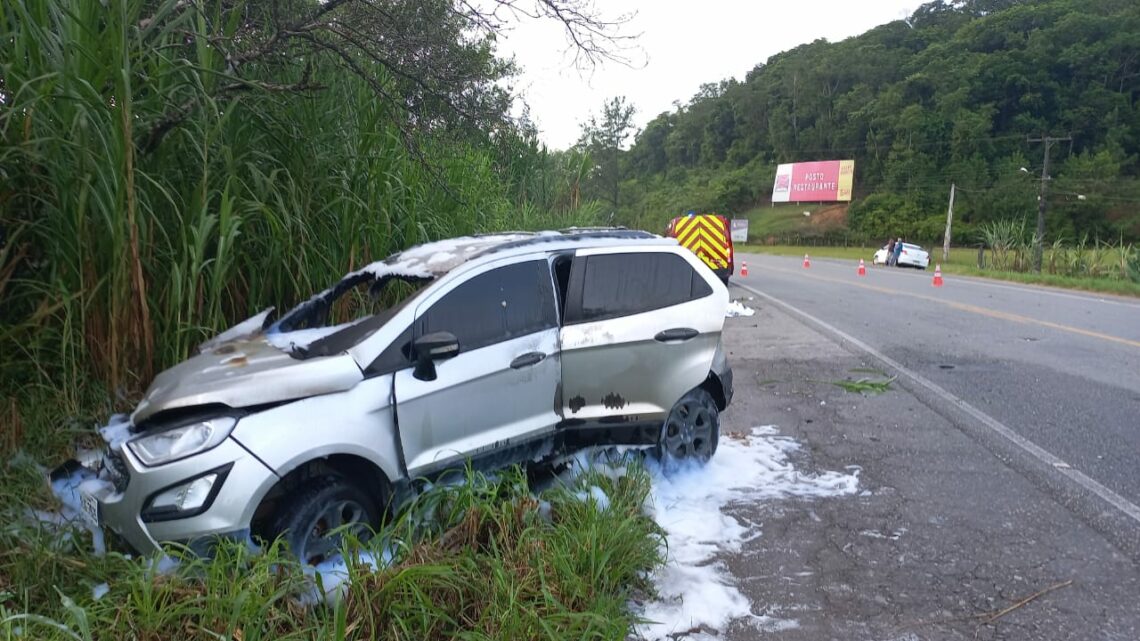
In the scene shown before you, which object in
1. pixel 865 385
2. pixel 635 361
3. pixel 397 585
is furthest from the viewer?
pixel 865 385

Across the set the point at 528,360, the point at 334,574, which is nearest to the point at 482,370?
the point at 528,360

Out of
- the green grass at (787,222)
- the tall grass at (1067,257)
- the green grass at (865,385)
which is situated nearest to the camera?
the green grass at (865,385)

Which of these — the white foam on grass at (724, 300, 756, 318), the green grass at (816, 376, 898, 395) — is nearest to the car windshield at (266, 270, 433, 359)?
the green grass at (816, 376, 898, 395)

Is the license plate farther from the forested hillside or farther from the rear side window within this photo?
the forested hillside

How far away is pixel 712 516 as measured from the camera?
427cm

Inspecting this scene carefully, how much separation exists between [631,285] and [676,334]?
0.43 m

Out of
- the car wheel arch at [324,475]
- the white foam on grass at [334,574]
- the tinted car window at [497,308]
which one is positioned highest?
the tinted car window at [497,308]

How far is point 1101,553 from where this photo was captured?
3.82 metres

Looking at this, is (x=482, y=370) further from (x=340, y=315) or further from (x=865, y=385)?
(x=865, y=385)

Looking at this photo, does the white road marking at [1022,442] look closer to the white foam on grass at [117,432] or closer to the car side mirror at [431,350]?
the car side mirror at [431,350]

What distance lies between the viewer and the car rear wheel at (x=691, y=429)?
191 inches

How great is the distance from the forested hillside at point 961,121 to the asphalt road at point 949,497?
164 feet

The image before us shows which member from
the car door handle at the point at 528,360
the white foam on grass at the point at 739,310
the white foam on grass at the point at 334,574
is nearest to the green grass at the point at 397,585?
the white foam on grass at the point at 334,574

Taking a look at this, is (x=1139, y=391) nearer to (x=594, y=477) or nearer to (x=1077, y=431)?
(x=1077, y=431)
